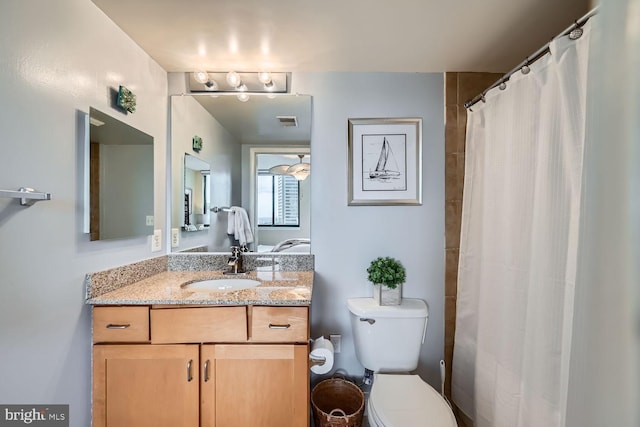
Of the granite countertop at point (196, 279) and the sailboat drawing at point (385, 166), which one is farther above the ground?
the sailboat drawing at point (385, 166)

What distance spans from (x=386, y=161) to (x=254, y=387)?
1.40 metres

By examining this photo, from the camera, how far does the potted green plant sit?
1.59 meters

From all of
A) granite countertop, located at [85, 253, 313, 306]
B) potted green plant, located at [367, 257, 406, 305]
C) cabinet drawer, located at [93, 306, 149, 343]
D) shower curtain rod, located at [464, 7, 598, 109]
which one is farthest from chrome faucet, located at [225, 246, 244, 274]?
shower curtain rod, located at [464, 7, 598, 109]

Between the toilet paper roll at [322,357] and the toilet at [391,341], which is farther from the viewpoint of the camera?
the toilet paper roll at [322,357]

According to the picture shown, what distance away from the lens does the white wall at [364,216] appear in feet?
5.80

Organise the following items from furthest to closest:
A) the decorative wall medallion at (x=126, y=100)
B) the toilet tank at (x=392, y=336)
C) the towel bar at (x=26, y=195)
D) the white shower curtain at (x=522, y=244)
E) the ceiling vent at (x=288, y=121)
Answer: the ceiling vent at (x=288, y=121) → the toilet tank at (x=392, y=336) → the decorative wall medallion at (x=126, y=100) → the white shower curtain at (x=522, y=244) → the towel bar at (x=26, y=195)

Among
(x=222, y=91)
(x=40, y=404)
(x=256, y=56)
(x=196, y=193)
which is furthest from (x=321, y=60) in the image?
(x=40, y=404)

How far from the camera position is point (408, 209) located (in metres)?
1.77

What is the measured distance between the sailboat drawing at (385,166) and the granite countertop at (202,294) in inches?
30.2

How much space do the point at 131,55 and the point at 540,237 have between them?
6.76ft

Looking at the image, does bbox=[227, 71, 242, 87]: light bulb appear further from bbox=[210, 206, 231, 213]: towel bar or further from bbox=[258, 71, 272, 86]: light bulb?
bbox=[210, 206, 231, 213]: towel bar

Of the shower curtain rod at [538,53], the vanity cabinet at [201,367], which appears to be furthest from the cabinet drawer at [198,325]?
the shower curtain rod at [538,53]

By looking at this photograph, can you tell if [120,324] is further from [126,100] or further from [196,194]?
[126,100]

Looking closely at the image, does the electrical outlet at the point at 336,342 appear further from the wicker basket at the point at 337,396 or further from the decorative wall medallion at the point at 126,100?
the decorative wall medallion at the point at 126,100
